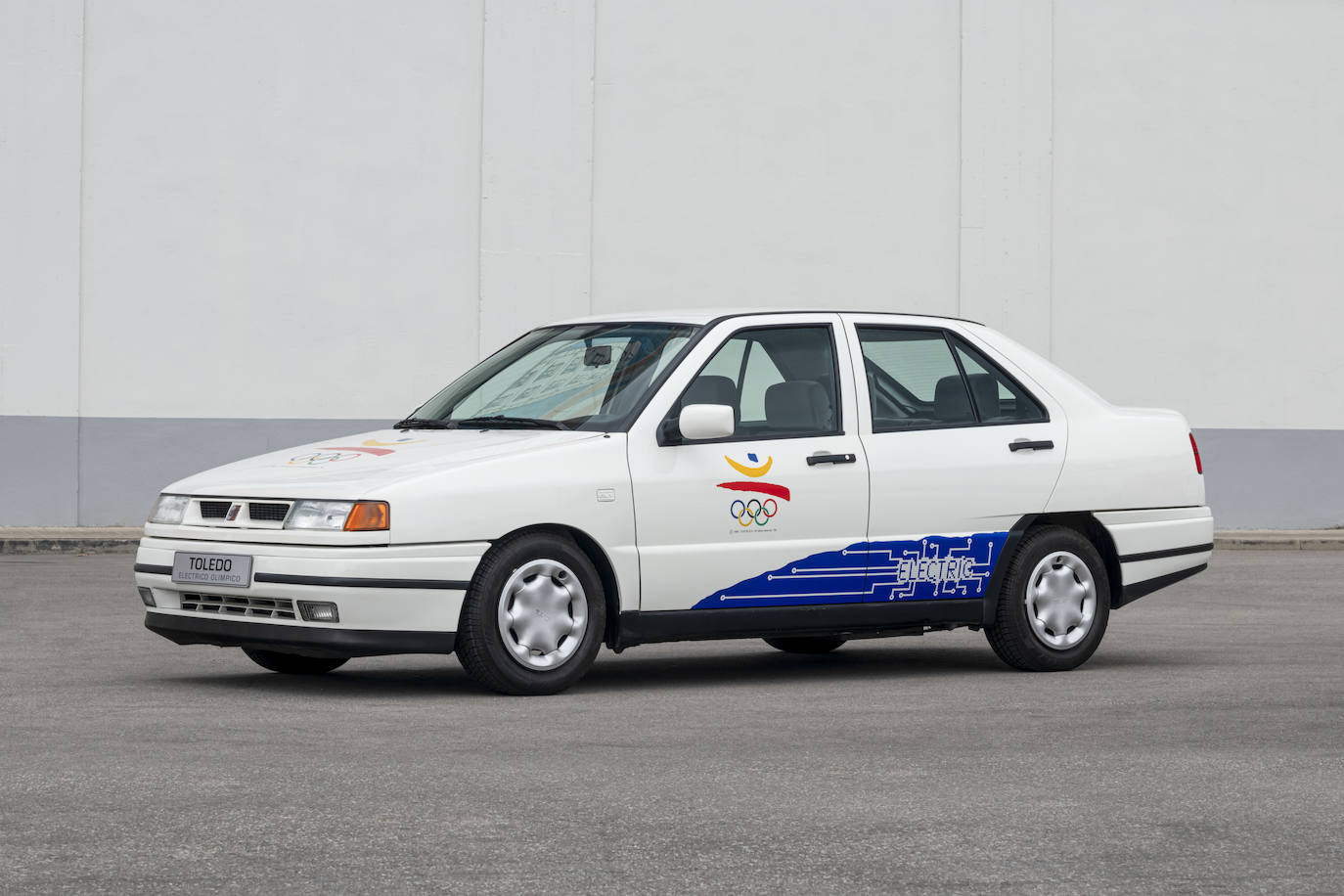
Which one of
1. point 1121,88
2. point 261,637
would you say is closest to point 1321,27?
point 1121,88

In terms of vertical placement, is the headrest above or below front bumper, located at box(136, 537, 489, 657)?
above

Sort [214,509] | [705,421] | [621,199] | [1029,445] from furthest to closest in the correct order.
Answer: [621,199], [1029,445], [705,421], [214,509]

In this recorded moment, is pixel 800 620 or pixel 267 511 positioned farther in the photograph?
pixel 800 620

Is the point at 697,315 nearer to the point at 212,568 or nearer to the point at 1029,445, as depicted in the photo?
the point at 1029,445

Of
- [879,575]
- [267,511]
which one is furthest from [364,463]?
[879,575]

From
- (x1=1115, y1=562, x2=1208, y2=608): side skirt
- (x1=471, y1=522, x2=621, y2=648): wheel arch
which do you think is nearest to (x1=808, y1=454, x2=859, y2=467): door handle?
(x1=471, y1=522, x2=621, y2=648): wheel arch

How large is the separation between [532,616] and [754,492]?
123cm

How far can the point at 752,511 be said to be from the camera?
916 centimetres

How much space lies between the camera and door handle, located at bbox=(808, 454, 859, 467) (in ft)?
30.6

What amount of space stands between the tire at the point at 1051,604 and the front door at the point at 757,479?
3.07 feet

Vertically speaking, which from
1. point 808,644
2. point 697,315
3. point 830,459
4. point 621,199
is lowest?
point 808,644

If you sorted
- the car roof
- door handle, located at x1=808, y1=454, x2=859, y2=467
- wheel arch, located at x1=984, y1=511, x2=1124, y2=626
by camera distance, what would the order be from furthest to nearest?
wheel arch, located at x1=984, y1=511, x2=1124, y2=626 < the car roof < door handle, located at x1=808, y1=454, x2=859, y2=467

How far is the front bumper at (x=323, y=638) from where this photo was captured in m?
8.32

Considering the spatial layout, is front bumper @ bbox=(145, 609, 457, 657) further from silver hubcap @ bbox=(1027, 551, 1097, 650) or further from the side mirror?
silver hubcap @ bbox=(1027, 551, 1097, 650)
